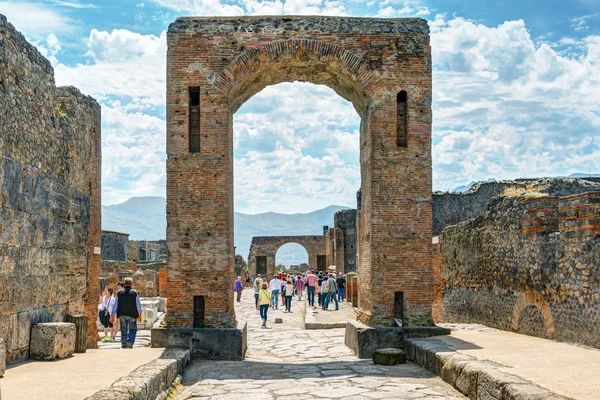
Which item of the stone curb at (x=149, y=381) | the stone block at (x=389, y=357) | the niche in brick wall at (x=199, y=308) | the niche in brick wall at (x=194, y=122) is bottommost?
the stone block at (x=389, y=357)

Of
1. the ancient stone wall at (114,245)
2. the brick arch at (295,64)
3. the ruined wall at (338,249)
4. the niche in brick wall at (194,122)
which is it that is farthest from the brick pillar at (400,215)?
the ruined wall at (338,249)

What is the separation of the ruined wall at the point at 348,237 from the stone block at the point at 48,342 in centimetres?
2994

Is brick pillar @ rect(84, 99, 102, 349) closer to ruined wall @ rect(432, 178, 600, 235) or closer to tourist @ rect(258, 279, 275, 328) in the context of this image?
tourist @ rect(258, 279, 275, 328)

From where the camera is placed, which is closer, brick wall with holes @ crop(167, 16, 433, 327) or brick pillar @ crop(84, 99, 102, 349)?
brick wall with holes @ crop(167, 16, 433, 327)

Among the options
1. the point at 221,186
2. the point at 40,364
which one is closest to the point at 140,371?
the point at 40,364

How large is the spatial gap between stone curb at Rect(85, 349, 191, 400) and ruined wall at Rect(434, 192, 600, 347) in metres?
5.25

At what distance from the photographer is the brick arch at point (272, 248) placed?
44750mm

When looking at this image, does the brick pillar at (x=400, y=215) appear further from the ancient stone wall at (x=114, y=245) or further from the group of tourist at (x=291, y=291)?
the ancient stone wall at (x=114, y=245)

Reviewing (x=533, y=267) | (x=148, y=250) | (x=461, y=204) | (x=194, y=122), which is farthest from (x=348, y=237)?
(x=194, y=122)

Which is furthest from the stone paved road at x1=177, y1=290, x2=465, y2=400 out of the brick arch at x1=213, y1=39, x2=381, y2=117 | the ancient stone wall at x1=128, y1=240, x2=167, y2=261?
the ancient stone wall at x1=128, y1=240, x2=167, y2=261

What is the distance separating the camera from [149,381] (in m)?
6.09

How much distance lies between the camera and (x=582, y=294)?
8.73 m

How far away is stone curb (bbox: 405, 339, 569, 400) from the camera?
539 centimetres

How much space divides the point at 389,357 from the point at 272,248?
3599 cm
